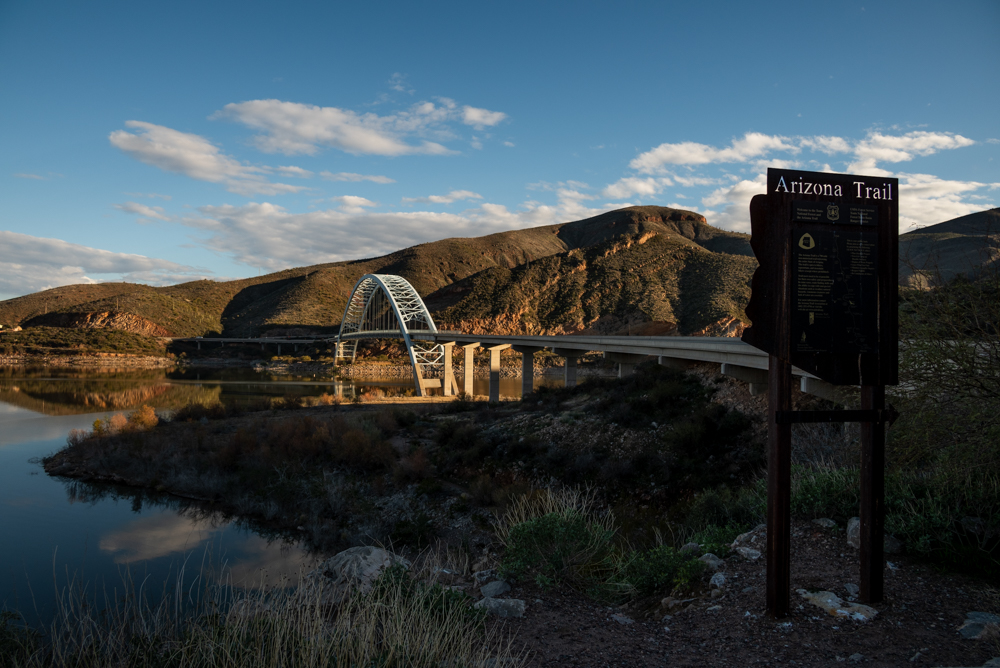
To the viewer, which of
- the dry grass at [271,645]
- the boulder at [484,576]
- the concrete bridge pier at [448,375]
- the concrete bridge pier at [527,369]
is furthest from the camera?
the concrete bridge pier at [448,375]

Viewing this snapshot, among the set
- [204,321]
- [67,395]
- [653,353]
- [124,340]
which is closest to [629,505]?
[653,353]

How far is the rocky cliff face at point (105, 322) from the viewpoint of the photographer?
3819 inches

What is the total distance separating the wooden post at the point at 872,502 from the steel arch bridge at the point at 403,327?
134 ft

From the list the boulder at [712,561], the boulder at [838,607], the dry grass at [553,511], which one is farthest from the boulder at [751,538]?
the boulder at [838,607]

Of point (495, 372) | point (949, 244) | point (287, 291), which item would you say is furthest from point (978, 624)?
point (287, 291)

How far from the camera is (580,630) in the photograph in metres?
4.80

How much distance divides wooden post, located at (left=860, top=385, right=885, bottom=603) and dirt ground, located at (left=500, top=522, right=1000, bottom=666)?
0.62ft

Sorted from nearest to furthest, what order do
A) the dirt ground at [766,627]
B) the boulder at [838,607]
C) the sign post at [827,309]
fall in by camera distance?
the dirt ground at [766,627]
the boulder at [838,607]
the sign post at [827,309]

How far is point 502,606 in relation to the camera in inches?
204

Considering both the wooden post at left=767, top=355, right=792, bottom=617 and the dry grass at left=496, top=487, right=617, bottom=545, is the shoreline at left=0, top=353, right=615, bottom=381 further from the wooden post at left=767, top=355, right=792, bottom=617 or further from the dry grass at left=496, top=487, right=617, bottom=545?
the wooden post at left=767, top=355, right=792, bottom=617

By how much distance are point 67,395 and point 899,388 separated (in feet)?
162

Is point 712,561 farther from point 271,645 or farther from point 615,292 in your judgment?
point 615,292

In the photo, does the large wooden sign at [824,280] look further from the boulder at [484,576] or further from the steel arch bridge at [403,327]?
the steel arch bridge at [403,327]

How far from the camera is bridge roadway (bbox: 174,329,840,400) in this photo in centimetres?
1559
